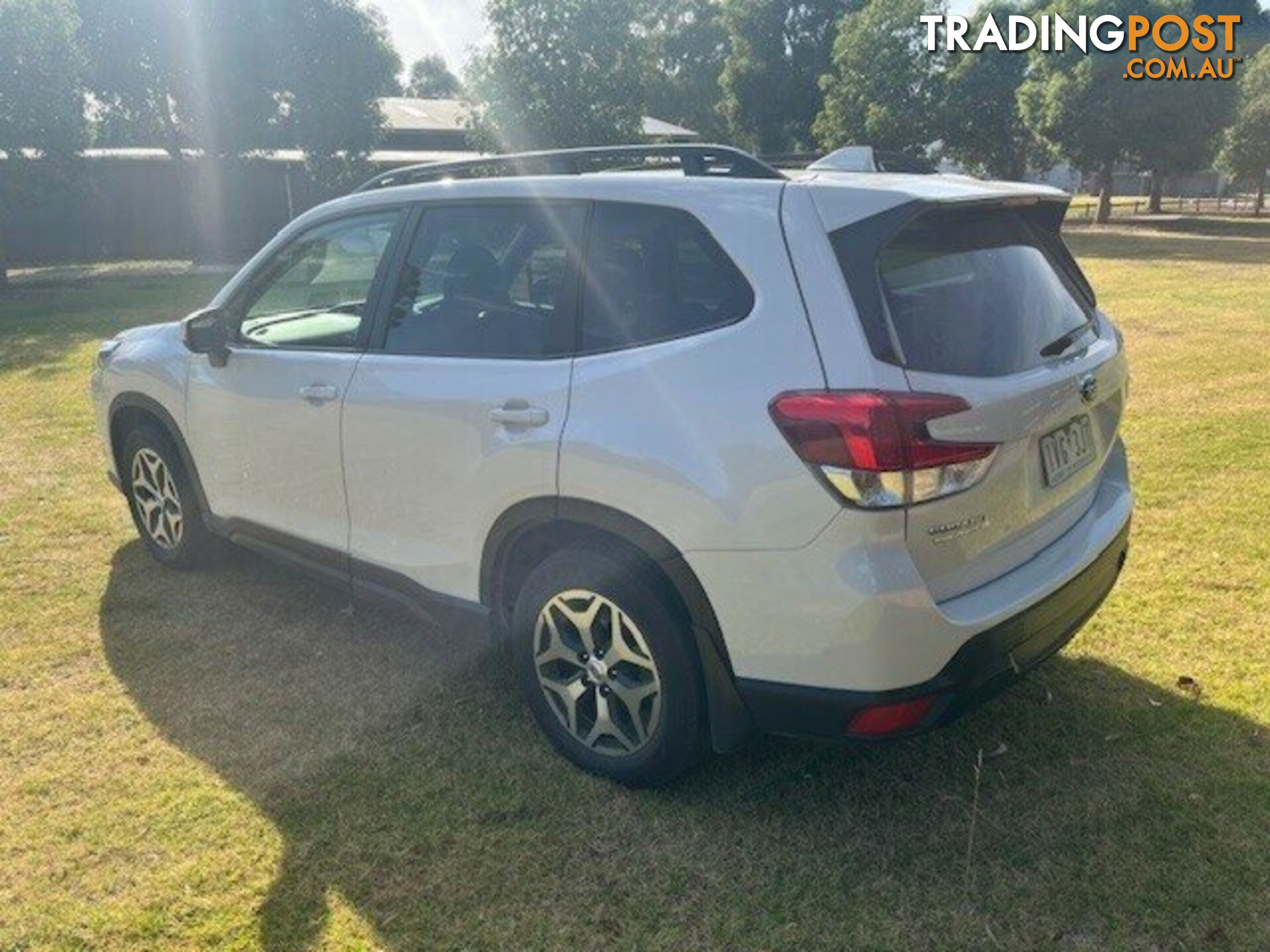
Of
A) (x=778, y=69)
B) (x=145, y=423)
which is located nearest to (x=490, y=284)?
(x=145, y=423)

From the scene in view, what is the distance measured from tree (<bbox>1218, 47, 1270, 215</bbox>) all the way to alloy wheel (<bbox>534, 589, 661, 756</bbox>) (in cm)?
3682

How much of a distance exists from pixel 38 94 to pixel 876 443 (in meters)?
22.1

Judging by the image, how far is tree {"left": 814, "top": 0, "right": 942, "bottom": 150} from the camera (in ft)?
121

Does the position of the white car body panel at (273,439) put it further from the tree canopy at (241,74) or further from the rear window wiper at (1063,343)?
the tree canopy at (241,74)

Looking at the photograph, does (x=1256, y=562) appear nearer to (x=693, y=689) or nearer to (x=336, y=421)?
(x=693, y=689)

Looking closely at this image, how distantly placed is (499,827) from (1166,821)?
1.92m

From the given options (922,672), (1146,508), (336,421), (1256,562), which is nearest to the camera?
A: (922,672)

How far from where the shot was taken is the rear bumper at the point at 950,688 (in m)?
2.48

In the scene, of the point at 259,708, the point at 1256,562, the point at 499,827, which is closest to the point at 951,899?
the point at 499,827

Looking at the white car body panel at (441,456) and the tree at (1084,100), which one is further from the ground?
the tree at (1084,100)

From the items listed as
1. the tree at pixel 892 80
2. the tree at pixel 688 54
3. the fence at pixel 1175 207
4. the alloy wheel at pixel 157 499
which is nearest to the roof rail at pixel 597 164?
the alloy wheel at pixel 157 499

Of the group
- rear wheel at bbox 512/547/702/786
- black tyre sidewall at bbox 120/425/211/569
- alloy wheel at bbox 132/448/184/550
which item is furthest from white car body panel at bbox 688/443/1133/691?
alloy wheel at bbox 132/448/184/550

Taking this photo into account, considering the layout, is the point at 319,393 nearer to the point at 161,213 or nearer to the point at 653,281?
the point at 653,281

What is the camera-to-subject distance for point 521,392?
9.71 ft
